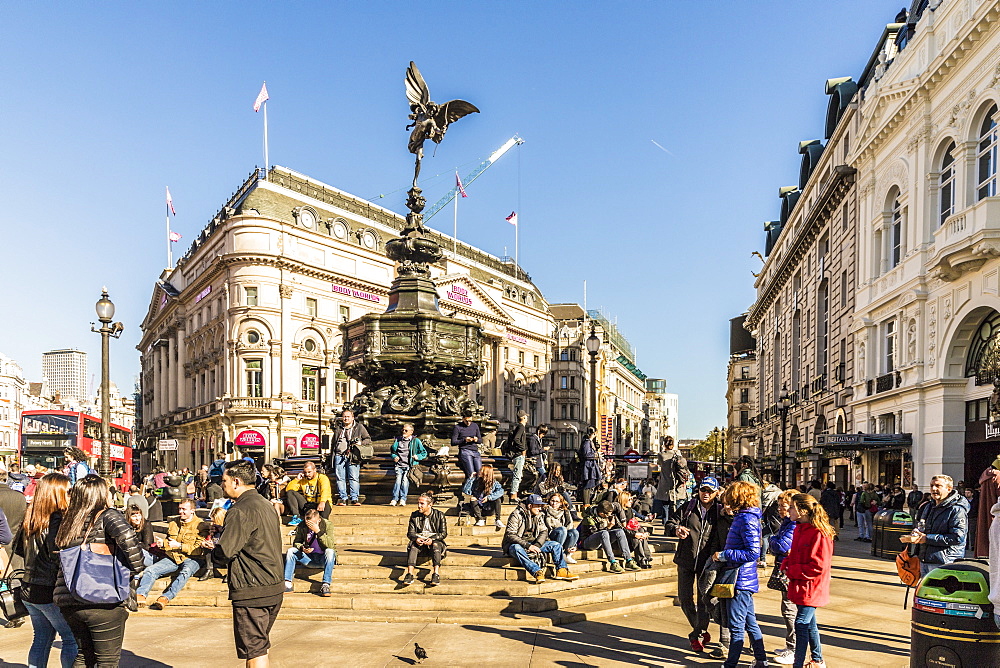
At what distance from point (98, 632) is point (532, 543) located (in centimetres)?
557

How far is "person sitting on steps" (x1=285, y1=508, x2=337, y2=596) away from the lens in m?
9.23

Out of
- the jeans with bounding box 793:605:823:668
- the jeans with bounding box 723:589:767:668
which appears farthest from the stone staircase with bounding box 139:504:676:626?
the jeans with bounding box 793:605:823:668

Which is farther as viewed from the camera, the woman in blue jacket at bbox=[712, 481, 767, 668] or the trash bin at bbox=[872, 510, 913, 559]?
the trash bin at bbox=[872, 510, 913, 559]

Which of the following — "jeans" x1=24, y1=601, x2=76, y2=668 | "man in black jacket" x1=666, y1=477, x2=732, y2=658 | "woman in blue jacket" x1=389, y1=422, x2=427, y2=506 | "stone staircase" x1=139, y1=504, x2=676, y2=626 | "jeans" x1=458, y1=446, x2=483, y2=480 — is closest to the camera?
"jeans" x1=24, y1=601, x2=76, y2=668

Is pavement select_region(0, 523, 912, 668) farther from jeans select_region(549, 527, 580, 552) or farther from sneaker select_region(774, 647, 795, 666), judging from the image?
jeans select_region(549, 527, 580, 552)

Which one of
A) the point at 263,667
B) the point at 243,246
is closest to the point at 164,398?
the point at 243,246

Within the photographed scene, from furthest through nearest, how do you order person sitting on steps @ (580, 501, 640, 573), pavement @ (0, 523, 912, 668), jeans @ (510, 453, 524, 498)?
jeans @ (510, 453, 524, 498) → person sitting on steps @ (580, 501, 640, 573) → pavement @ (0, 523, 912, 668)

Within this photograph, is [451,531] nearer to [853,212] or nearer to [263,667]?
[263,667]

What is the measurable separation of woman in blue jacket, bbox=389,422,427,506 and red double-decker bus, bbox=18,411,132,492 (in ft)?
68.6

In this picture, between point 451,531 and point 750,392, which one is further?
point 750,392

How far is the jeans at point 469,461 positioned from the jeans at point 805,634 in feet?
21.9

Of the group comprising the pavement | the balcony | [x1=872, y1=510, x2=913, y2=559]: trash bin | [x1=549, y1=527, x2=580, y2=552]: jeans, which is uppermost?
the balcony

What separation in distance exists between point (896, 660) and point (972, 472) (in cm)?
1953

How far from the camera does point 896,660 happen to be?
7.47 meters
